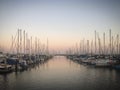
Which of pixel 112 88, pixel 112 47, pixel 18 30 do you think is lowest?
pixel 112 88

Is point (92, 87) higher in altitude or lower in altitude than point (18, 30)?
lower

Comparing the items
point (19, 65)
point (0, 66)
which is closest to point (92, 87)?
point (0, 66)

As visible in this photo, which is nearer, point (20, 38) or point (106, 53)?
point (20, 38)

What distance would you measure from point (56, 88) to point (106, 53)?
36.1 m

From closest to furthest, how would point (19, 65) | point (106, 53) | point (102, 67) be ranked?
point (19, 65) → point (102, 67) → point (106, 53)

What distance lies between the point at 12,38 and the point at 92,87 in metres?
23.5

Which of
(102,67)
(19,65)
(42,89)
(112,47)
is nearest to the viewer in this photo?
(42,89)

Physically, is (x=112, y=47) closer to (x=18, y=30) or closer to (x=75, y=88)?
(x=18, y=30)

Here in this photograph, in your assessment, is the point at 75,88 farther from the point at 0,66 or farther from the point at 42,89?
the point at 0,66

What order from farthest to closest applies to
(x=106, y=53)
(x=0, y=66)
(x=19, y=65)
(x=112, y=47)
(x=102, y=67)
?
(x=106, y=53)
(x=112, y=47)
(x=102, y=67)
(x=19, y=65)
(x=0, y=66)

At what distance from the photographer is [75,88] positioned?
18.1 meters

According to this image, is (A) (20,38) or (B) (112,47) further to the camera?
(B) (112,47)

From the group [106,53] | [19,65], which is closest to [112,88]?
[19,65]

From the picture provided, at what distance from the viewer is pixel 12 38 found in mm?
37594
